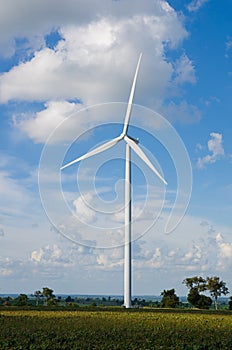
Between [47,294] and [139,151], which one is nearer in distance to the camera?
[139,151]

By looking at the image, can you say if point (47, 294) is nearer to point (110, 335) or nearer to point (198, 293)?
point (198, 293)

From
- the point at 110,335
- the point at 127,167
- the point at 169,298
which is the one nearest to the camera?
the point at 110,335

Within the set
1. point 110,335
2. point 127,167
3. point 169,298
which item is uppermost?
point 127,167

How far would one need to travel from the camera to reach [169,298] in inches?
3024

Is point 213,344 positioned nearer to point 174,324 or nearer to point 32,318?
point 174,324

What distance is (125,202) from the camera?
2270 inches

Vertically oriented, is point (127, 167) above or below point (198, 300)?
above

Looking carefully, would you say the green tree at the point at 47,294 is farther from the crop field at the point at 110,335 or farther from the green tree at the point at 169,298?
the crop field at the point at 110,335

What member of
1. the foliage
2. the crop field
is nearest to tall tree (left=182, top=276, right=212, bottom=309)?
the foliage

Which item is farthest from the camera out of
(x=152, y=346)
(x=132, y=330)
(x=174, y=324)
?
(x=174, y=324)

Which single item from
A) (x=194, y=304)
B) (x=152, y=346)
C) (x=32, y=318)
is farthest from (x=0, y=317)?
(x=194, y=304)

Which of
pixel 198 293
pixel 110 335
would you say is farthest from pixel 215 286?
pixel 110 335

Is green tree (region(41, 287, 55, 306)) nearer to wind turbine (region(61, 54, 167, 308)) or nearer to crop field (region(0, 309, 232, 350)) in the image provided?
wind turbine (region(61, 54, 167, 308))

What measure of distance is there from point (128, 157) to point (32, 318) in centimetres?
2472
